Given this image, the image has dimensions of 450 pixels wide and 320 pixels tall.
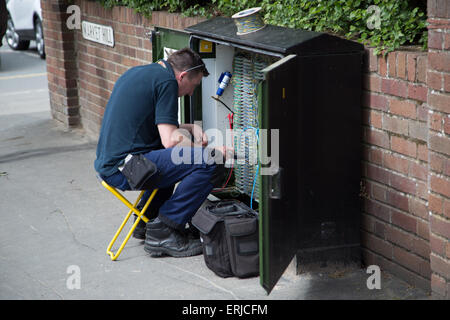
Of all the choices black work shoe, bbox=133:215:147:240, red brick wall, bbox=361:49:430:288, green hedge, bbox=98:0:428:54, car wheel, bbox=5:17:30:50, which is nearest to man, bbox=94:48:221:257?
black work shoe, bbox=133:215:147:240

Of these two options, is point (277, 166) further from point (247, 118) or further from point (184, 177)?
Answer: point (247, 118)

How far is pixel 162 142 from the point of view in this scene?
496cm

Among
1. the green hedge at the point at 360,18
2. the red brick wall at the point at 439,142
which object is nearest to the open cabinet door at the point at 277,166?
the green hedge at the point at 360,18

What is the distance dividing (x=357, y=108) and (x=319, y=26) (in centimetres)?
64

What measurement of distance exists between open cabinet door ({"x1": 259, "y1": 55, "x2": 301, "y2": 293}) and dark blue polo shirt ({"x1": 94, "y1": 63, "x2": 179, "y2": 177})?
0.99 m

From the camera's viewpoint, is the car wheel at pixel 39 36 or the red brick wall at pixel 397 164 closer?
the red brick wall at pixel 397 164

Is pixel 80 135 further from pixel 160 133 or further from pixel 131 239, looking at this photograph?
pixel 160 133

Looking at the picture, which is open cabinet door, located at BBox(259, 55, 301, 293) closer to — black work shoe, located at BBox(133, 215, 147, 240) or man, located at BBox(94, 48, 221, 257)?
man, located at BBox(94, 48, 221, 257)

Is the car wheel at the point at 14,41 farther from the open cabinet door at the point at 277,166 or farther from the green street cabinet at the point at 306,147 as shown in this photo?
the open cabinet door at the point at 277,166

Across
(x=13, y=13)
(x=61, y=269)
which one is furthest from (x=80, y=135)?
(x=13, y=13)

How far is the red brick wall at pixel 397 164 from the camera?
4.16 m

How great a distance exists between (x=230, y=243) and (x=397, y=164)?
1165mm

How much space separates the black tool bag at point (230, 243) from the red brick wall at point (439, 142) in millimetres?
1160

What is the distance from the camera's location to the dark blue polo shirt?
4926mm
